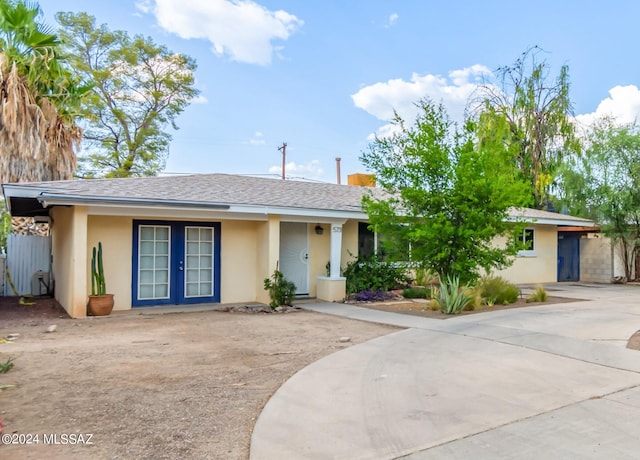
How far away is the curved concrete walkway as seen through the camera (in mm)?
3531

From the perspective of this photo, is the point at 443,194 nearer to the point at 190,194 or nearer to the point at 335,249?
the point at 335,249

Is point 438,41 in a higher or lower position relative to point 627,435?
higher

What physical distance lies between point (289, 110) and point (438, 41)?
7.95 meters

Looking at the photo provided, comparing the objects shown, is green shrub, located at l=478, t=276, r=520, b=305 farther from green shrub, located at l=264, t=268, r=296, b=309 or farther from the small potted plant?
the small potted plant

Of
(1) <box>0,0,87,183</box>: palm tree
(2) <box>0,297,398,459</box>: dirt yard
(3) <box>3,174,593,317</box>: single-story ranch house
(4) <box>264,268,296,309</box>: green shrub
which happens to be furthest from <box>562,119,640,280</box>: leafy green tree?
(1) <box>0,0,87,183</box>: palm tree

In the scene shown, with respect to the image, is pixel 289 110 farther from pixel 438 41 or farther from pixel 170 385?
pixel 170 385

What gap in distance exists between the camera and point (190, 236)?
12125mm

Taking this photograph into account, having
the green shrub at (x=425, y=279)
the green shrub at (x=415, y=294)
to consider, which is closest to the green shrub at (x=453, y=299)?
the green shrub at (x=415, y=294)

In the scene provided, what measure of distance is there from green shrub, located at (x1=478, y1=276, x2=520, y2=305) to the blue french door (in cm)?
725

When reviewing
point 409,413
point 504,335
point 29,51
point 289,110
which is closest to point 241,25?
point 289,110

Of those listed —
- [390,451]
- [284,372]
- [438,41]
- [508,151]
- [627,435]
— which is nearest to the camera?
[390,451]

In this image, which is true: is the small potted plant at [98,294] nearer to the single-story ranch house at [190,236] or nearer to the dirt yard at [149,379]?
the single-story ranch house at [190,236]

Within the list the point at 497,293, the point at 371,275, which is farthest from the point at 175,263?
the point at 497,293

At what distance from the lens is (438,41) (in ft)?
55.3
